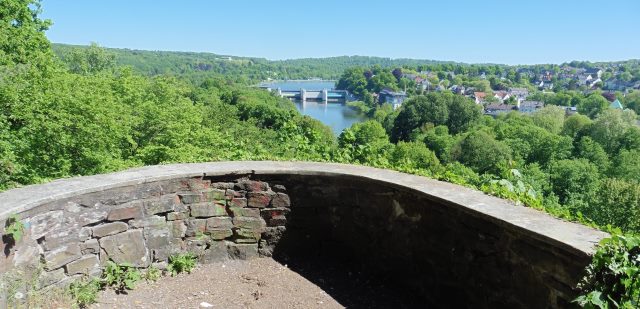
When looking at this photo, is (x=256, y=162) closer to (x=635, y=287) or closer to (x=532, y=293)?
(x=532, y=293)

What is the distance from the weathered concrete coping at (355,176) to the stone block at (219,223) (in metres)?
0.41

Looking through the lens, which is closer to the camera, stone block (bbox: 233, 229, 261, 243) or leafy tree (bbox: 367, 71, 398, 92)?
stone block (bbox: 233, 229, 261, 243)

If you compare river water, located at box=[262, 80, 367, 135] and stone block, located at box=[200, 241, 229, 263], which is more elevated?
stone block, located at box=[200, 241, 229, 263]

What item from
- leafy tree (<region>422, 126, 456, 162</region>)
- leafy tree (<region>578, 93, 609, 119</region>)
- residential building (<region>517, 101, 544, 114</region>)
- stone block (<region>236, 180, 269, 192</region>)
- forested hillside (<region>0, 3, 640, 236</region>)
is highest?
stone block (<region>236, 180, 269, 192</region>)

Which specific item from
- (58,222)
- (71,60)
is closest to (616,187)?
(58,222)

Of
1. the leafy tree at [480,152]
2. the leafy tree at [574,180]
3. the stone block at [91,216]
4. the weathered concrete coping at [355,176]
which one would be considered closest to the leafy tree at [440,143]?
the leafy tree at [480,152]

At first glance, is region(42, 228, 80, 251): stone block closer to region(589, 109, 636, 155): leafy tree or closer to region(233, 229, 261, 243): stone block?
region(233, 229, 261, 243): stone block

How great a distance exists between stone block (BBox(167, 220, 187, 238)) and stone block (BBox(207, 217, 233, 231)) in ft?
0.72

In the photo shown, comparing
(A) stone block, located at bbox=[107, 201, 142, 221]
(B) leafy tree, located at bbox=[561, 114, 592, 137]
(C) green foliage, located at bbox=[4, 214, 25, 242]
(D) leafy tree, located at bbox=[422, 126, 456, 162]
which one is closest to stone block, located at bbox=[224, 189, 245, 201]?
(A) stone block, located at bbox=[107, 201, 142, 221]

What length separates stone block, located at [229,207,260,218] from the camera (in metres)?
4.29

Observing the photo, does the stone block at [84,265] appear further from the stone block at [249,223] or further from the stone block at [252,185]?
the stone block at [252,185]

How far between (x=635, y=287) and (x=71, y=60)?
41.7 meters

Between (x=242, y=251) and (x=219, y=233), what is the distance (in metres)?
0.28

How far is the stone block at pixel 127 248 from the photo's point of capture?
3637 millimetres
